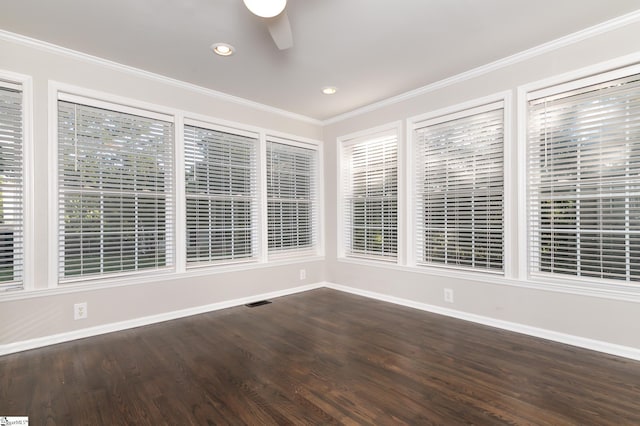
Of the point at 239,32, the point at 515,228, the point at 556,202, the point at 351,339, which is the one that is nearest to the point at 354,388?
the point at 351,339

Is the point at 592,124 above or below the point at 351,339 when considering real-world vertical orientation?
above

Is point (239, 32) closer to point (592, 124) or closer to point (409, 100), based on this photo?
point (409, 100)

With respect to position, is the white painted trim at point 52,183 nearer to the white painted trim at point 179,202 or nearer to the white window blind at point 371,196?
the white painted trim at point 179,202

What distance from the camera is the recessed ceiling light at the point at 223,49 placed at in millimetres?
2959

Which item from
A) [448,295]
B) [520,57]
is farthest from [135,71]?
[448,295]

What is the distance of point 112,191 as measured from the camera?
3316 millimetres

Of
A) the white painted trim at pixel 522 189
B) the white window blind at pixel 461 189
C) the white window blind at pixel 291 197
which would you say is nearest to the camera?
the white painted trim at pixel 522 189

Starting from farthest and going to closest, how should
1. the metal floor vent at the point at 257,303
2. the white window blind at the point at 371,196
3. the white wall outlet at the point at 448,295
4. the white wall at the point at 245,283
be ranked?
the white window blind at the point at 371,196
the metal floor vent at the point at 257,303
the white wall outlet at the point at 448,295
the white wall at the point at 245,283

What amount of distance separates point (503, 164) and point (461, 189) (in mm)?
514

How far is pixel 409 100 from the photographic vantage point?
4.19 metres

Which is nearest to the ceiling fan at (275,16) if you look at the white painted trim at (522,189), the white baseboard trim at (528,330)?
the white painted trim at (522,189)

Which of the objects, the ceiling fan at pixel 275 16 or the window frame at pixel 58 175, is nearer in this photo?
the ceiling fan at pixel 275 16

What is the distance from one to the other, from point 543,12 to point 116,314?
474cm

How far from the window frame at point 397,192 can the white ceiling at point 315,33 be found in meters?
0.83
